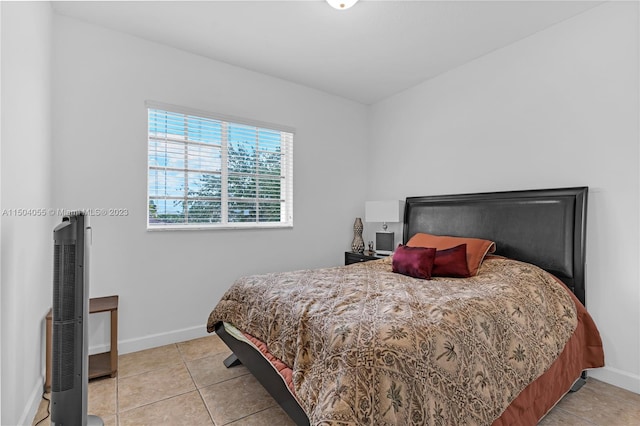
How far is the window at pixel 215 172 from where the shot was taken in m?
3.05

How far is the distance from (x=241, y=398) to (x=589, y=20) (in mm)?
3821

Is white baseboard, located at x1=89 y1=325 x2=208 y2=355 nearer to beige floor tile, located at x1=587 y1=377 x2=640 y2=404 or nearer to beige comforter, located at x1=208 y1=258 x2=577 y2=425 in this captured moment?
beige comforter, located at x1=208 y1=258 x2=577 y2=425

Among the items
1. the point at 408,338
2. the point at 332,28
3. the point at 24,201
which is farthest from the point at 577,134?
the point at 24,201

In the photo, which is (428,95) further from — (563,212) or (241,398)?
(241,398)

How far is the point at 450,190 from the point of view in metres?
3.48

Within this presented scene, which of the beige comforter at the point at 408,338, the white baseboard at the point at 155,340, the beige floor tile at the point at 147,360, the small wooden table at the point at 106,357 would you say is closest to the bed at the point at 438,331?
the beige comforter at the point at 408,338

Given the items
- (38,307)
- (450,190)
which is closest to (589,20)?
(450,190)

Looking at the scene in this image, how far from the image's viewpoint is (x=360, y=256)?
155 inches

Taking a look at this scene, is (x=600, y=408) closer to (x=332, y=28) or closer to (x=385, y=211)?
(x=385, y=211)

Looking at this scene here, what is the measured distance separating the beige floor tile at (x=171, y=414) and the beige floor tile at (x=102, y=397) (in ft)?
0.44

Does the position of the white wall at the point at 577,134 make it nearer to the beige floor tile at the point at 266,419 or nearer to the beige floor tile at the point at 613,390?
the beige floor tile at the point at 613,390

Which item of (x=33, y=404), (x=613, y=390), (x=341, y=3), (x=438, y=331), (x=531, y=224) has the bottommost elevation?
(x=613, y=390)

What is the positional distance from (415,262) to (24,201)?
2.62 m

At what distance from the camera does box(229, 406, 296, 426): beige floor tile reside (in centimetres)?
187
